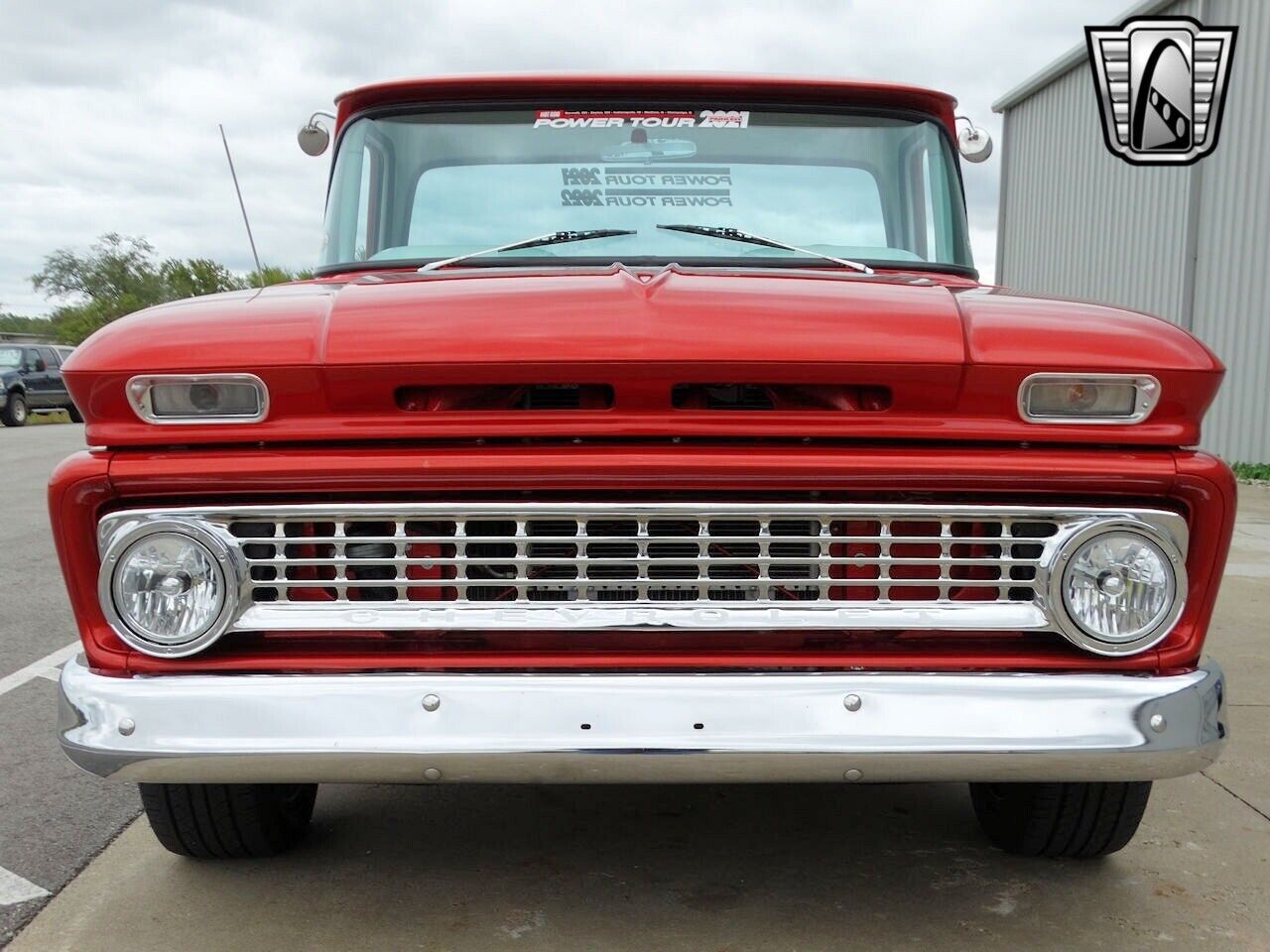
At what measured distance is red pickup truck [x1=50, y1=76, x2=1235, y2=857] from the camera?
7.16ft

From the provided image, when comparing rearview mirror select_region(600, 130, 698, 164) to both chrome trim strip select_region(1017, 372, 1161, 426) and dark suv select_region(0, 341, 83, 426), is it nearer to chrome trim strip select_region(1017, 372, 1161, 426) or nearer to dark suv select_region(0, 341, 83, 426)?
chrome trim strip select_region(1017, 372, 1161, 426)

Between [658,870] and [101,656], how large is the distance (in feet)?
4.33

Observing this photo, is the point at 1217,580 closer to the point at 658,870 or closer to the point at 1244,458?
the point at 658,870

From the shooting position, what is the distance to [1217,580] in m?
2.30

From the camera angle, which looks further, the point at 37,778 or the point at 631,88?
the point at 37,778

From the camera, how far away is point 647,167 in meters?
3.36

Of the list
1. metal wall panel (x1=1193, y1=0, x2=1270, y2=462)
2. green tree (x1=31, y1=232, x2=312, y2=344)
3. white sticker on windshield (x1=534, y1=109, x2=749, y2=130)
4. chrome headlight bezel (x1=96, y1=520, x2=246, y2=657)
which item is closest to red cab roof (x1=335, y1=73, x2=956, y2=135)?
white sticker on windshield (x1=534, y1=109, x2=749, y2=130)

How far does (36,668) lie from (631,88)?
325 cm

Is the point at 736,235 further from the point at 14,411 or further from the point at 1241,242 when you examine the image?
the point at 14,411

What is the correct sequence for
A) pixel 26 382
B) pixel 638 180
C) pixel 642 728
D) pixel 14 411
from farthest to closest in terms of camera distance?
pixel 26 382, pixel 14 411, pixel 638 180, pixel 642 728

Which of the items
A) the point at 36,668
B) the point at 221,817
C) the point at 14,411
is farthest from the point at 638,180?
the point at 14,411

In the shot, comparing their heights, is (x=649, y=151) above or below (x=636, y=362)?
above

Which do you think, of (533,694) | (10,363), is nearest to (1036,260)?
(533,694)

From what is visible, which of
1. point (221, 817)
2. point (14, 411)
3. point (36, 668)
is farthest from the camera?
point (14, 411)
